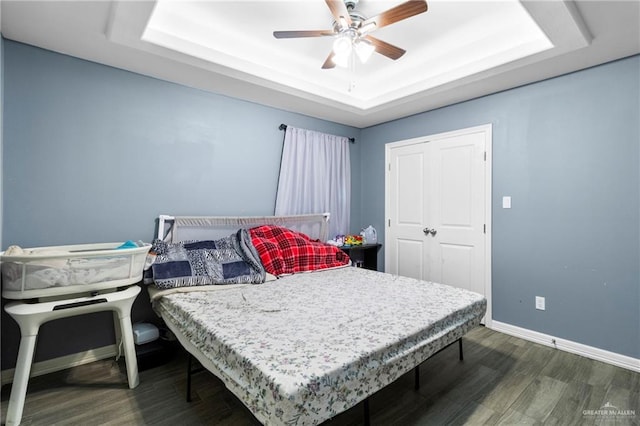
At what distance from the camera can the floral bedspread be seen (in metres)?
1.19

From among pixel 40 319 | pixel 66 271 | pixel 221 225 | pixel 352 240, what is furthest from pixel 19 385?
pixel 352 240

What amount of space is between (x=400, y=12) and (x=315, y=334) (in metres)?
1.91

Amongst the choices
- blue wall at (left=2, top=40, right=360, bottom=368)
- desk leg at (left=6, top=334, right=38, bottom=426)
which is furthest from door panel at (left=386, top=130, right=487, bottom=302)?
desk leg at (left=6, top=334, right=38, bottom=426)

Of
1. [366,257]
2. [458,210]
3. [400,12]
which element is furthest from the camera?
[366,257]

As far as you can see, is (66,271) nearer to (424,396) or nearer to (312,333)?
(312,333)

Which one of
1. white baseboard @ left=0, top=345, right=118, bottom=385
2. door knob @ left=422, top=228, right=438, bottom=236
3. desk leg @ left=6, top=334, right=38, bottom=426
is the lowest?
white baseboard @ left=0, top=345, right=118, bottom=385

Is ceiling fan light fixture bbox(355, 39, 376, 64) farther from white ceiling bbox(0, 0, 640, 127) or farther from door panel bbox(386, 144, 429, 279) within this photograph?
door panel bbox(386, 144, 429, 279)

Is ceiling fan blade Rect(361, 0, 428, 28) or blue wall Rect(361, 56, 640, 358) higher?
ceiling fan blade Rect(361, 0, 428, 28)

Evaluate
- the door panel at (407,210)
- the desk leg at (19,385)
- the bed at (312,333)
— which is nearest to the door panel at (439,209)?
the door panel at (407,210)

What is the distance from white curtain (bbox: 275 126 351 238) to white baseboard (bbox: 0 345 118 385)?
2017 millimetres

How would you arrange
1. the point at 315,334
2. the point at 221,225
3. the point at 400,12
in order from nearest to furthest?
the point at 315,334 → the point at 400,12 → the point at 221,225

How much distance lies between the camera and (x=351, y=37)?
2.14m

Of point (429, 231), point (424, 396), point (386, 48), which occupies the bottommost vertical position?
point (424, 396)

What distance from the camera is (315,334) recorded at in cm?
158
